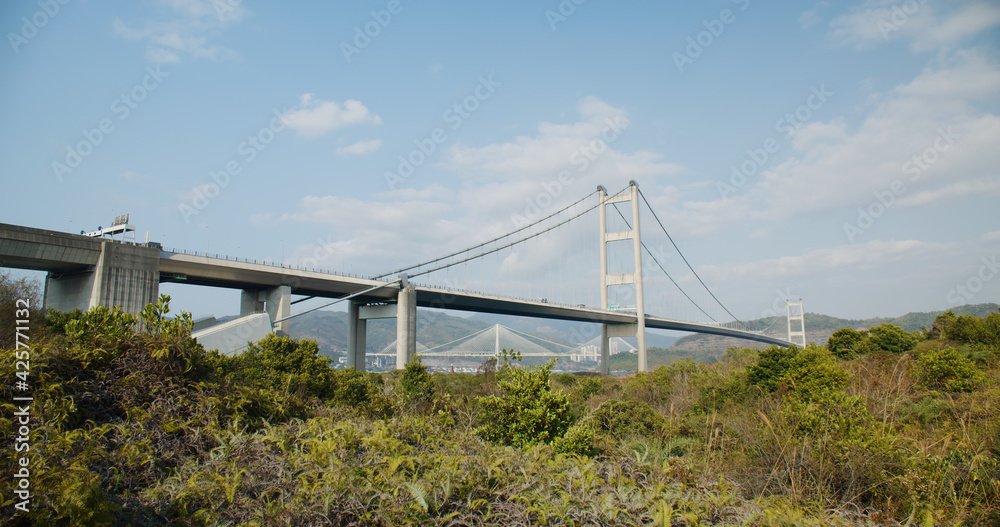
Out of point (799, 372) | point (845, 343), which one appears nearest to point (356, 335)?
point (845, 343)

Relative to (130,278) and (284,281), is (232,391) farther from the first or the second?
(284,281)

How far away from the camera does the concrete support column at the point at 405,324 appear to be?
47781 millimetres

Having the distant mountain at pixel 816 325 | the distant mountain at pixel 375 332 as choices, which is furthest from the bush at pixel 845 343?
the distant mountain at pixel 375 332

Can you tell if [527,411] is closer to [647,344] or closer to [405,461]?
[405,461]

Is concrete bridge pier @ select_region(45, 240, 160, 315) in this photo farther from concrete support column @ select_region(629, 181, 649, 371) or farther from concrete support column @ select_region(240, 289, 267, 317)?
concrete support column @ select_region(629, 181, 649, 371)

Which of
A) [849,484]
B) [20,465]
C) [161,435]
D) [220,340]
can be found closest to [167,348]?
[161,435]

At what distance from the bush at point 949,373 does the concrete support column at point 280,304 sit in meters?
39.4

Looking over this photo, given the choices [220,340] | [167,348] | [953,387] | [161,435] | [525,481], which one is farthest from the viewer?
[220,340]

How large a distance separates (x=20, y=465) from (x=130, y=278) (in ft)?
112

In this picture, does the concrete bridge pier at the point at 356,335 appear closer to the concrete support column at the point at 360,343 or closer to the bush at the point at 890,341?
the concrete support column at the point at 360,343

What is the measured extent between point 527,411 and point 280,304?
123 ft

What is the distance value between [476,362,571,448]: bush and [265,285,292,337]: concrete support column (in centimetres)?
3630

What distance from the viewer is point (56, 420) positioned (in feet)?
19.4

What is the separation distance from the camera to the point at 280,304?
42125 millimetres
